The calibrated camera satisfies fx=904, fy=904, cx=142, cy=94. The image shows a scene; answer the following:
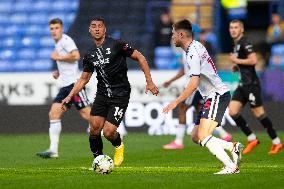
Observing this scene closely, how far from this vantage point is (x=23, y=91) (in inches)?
888

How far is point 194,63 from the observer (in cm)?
1175

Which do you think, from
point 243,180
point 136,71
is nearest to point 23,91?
point 136,71

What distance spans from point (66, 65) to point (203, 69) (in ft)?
14.7

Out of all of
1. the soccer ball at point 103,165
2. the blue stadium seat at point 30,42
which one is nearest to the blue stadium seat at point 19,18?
the blue stadium seat at point 30,42

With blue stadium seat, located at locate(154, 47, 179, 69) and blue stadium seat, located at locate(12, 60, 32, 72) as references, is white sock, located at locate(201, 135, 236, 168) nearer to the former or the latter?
blue stadium seat, located at locate(154, 47, 179, 69)

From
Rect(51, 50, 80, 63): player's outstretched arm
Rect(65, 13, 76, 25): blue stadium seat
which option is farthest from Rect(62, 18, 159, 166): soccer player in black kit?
Rect(65, 13, 76, 25): blue stadium seat

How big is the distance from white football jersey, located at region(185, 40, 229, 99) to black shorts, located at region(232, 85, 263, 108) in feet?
14.3

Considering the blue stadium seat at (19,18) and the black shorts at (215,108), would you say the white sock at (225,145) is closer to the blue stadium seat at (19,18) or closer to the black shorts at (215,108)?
the black shorts at (215,108)

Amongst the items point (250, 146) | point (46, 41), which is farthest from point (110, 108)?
point (46, 41)

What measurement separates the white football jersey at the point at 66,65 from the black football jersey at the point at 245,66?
2908 mm

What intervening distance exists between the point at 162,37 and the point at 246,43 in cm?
904

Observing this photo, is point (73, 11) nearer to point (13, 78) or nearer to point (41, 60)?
point (41, 60)

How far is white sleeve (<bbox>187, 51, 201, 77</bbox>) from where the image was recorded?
38.4ft

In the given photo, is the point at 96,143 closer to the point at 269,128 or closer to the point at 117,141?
the point at 117,141
